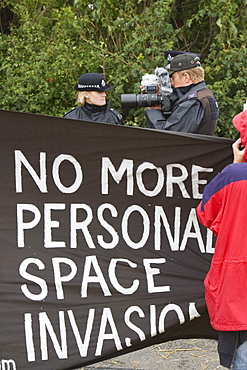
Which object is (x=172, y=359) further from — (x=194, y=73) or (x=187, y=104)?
(x=194, y=73)

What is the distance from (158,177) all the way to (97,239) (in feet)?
1.75

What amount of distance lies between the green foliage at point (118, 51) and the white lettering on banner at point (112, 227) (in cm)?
462

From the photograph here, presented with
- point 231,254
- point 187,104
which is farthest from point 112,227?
point 187,104

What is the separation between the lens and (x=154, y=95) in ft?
14.6

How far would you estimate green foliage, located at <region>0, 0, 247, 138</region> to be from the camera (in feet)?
26.6

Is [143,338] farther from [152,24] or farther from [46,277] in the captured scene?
[152,24]

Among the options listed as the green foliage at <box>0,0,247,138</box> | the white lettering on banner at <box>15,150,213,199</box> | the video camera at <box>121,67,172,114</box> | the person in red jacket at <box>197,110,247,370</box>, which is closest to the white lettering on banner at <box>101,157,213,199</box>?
the white lettering on banner at <box>15,150,213,199</box>

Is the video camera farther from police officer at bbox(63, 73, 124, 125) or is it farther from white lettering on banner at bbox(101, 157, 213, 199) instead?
white lettering on banner at bbox(101, 157, 213, 199)

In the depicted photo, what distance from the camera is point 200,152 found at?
363cm

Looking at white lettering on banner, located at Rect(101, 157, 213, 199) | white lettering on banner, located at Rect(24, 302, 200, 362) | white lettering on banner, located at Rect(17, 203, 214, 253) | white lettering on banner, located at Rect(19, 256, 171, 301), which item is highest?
white lettering on banner, located at Rect(101, 157, 213, 199)

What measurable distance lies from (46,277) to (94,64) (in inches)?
214

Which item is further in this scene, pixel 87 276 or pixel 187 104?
pixel 187 104

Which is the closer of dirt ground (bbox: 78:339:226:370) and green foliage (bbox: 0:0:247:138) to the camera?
dirt ground (bbox: 78:339:226:370)

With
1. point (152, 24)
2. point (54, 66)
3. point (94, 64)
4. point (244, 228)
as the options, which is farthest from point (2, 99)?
point (244, 228)
